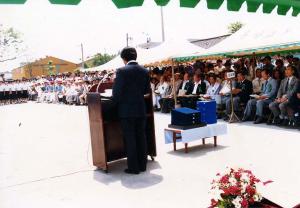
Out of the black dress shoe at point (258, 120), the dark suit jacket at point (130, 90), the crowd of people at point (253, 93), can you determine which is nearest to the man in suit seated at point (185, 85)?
the crowd of people at point (253, 93)

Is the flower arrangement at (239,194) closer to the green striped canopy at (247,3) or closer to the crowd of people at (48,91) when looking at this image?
the green striped canopy at (247,3)

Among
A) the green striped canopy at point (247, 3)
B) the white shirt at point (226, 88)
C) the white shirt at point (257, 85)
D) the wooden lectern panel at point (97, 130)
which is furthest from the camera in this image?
the white shirt at point (226, 88)

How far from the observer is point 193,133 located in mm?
7055

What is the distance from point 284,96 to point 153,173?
4.76 m

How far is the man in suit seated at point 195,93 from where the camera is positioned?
12.2 m

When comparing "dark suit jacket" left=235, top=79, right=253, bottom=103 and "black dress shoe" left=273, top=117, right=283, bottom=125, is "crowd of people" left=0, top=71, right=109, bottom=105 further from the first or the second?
"black dress shoe" left=273, top=117, right=283, bottom=125

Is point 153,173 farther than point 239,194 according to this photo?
Yes

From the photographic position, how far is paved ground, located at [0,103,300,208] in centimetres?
483

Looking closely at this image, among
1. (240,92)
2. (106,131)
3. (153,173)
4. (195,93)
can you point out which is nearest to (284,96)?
(240,92)

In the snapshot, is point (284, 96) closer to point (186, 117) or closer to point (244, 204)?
point (186, 117)

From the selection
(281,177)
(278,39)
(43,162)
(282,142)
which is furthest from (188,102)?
(281,177)

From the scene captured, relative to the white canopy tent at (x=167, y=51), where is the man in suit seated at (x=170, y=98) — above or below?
below

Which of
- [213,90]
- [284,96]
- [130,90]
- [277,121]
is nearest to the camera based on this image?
[130,90]

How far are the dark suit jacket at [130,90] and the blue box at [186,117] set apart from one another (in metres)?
1.49
